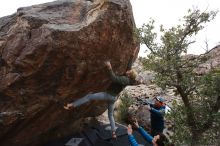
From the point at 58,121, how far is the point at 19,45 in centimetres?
401

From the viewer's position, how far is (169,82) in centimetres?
1112

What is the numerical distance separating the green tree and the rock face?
1624 millimetres

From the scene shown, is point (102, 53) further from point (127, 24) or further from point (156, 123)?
point (156, 123)

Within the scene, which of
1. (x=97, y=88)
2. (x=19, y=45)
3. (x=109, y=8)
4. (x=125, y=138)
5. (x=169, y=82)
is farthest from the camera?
(x=125, y=138)

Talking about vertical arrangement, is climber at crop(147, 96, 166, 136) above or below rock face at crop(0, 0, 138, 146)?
A: below

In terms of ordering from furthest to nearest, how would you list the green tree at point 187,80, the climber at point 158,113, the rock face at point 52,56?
the climber at point 158,113 → the rock face at point 52,56 → the green tree at point 187,80

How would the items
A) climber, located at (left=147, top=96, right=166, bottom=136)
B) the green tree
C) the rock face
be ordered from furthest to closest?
1. climber, located at (left=147, top=96, right=166, bottom=136)
2. the rock face
3. the green tree

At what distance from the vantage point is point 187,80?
1107cm

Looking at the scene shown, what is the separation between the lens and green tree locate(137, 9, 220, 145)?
1035 cm

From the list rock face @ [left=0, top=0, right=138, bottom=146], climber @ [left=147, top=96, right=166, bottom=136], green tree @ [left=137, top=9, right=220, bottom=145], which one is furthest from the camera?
climber @ [left=147, top=96, right=166, bottom=136]

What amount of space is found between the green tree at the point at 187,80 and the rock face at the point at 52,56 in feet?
5.33

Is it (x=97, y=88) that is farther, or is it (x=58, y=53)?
(x=97, y=88)

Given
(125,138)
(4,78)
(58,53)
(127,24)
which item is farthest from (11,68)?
(125,138)

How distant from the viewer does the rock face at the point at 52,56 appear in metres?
12.2
